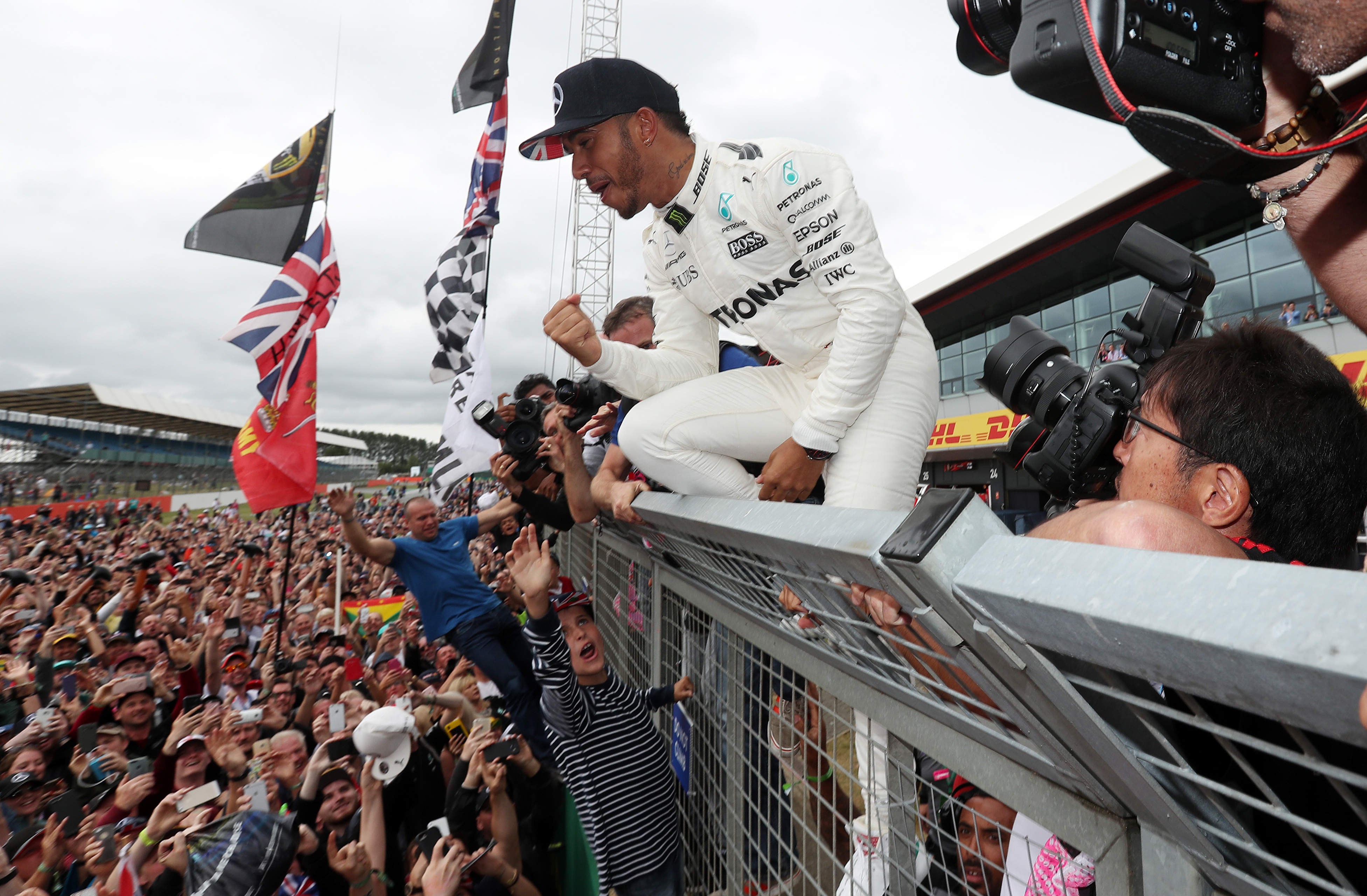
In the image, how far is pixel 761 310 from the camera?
196cm

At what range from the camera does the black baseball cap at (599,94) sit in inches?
73.3

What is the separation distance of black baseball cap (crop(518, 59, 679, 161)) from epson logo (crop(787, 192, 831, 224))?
0.51 metres

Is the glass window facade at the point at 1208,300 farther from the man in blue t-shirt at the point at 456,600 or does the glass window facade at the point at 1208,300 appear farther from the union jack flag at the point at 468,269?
the man in blue t-shirt at the point at 456,600

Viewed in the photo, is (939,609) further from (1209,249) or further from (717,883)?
(1209,249)

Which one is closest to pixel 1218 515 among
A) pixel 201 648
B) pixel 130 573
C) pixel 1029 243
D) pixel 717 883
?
pixel 717 883

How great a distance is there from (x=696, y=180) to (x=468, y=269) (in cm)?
A: 667

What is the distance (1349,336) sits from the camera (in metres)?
12.2

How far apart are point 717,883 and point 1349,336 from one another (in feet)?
49.8

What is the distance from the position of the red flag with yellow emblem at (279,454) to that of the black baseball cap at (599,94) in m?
4.93

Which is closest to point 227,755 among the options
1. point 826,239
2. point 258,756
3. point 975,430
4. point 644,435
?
point 258,756

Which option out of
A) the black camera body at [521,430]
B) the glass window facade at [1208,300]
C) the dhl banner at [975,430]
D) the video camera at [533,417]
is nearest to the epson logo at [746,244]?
the video camera at [533,417]

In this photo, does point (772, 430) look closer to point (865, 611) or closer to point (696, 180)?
point (696, 180)

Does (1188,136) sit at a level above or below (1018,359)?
above

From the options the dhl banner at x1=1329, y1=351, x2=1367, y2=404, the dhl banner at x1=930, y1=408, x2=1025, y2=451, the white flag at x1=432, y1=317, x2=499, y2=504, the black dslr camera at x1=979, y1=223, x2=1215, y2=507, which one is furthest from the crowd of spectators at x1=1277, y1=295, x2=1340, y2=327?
the black dslr camera at x1=979, y1=223, x2=1215, y2=507
